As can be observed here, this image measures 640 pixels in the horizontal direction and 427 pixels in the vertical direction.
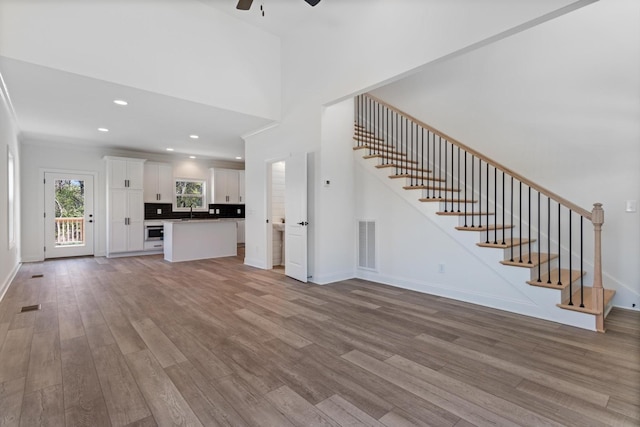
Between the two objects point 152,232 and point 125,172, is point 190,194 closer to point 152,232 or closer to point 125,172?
point 152,232

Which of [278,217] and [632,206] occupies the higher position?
[632,206]

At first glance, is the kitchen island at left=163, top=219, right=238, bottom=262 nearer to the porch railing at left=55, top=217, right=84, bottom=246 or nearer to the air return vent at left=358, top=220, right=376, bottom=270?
the porch railing at left=55, top=217, right=84, bottom=246

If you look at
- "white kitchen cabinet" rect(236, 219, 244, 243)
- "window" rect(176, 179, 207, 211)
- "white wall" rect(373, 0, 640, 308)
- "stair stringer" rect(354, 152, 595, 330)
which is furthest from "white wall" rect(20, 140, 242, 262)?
"white wall" rect(373, 0, 640, 308)

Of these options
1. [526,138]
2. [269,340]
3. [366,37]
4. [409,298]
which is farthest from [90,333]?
[526,138]

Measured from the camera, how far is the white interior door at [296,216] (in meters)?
4.89

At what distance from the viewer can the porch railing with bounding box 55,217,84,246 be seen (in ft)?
24.3

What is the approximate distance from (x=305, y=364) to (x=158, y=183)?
313 inches

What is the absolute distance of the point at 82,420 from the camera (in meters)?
1.70

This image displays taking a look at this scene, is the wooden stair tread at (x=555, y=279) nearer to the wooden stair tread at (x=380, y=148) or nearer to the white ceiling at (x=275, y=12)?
the wooden stair tread at (x=380, y=148)

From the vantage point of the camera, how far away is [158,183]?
862 centimetres

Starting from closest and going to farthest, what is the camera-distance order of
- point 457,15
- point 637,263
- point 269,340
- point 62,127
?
point 269,340 → point 457,15 → point 637,263 → point 62,127

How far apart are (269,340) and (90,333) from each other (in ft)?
5.69

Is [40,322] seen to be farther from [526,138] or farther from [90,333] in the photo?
[526,138]

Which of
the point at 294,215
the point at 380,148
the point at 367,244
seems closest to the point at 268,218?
the point at 294,215
